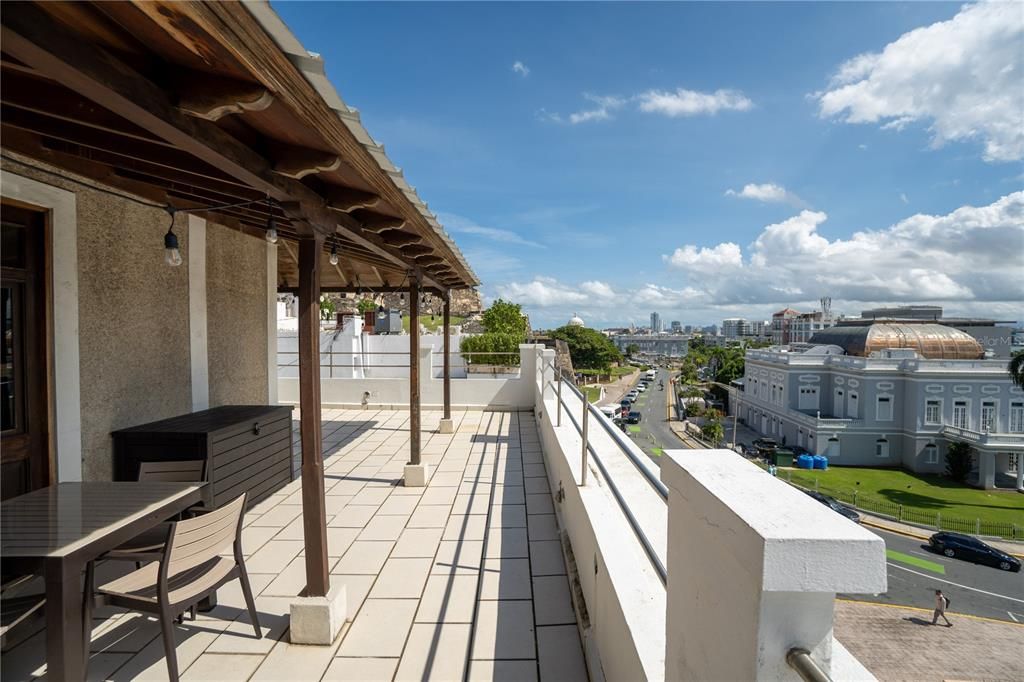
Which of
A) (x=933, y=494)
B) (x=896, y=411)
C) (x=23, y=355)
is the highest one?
(x=23, y=355)

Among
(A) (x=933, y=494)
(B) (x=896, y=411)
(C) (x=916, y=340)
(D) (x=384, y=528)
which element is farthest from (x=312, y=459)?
(C) (x=916, y=340)

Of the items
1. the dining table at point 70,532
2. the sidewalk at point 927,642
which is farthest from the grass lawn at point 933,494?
the dining table at point 70,532

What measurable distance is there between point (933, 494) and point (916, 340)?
→ 101 ft

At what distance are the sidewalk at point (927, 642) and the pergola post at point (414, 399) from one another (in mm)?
5682

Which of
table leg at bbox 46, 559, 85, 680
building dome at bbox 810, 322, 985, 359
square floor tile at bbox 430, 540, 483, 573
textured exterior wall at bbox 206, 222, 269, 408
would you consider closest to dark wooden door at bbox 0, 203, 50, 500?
table leg at bbox 46, 559, 85, 680

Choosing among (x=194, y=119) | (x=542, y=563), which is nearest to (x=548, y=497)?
(x=542, y=563)

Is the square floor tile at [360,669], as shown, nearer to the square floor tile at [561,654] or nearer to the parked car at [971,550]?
the square floor tile at [561,654]

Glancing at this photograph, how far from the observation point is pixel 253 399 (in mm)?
5254

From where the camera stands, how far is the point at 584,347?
63188 millimetres

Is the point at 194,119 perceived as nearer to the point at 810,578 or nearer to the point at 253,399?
the point at 810,578

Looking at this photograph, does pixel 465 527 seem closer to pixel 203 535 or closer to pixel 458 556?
pixel 458 556

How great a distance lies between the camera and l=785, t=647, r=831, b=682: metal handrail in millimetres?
579

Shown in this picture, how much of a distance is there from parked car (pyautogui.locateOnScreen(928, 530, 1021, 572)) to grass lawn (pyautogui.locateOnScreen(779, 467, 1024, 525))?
3.21 metres

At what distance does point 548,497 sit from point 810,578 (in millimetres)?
4050
